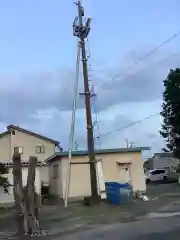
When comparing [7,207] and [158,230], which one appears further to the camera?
[7,207]

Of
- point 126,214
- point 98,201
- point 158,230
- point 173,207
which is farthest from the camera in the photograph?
point 98,201

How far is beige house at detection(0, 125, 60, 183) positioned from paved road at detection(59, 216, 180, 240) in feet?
110

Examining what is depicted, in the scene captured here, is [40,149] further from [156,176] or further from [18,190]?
[18,190]

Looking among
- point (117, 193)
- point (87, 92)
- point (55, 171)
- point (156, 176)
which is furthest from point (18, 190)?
point (156, 176)

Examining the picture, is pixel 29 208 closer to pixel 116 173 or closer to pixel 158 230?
pixel 158 230

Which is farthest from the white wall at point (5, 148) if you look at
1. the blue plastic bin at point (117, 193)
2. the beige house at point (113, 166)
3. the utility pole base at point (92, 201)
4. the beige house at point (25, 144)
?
the utility pole base at point (92, 201)

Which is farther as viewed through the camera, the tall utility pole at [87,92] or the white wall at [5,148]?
the white wall at [5,148]

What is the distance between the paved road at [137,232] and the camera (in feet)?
44.5

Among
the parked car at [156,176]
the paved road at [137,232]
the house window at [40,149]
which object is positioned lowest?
the paved road at [137,232]

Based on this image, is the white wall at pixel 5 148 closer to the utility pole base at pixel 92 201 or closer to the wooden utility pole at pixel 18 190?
the utility pole base at pixel 92 201

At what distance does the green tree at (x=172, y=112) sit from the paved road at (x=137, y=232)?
116ft

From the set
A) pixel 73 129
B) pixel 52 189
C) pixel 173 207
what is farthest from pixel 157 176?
pixel 173 207

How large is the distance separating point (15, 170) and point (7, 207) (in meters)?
13.0

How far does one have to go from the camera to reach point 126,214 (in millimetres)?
21812
